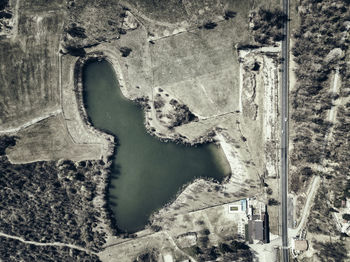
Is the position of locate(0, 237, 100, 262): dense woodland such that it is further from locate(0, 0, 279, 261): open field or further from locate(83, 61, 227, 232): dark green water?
locate(0, 0, 279, 261): open field

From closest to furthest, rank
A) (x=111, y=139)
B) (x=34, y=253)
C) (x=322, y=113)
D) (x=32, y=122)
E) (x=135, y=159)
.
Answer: (x=322, y=113)
(x=32, y=122)
(x=34, y=253)
(x=111, y=139)
(x=135, y=159)

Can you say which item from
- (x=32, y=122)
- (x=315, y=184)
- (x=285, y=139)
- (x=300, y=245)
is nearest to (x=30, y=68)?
(x=32, y=122)

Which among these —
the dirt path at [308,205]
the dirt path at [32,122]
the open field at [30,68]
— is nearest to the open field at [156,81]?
the open field at [30,68]

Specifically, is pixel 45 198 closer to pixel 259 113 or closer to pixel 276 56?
pixel 259 113

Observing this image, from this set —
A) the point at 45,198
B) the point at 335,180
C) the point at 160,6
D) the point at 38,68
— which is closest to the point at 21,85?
the point at 38,68

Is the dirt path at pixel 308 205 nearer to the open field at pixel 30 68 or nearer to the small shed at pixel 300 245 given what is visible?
the small shed at pixel 300 245

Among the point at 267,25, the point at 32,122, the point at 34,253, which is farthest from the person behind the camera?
the point at 34,253

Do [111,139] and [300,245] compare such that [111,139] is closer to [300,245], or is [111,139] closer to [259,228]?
[259,228]
